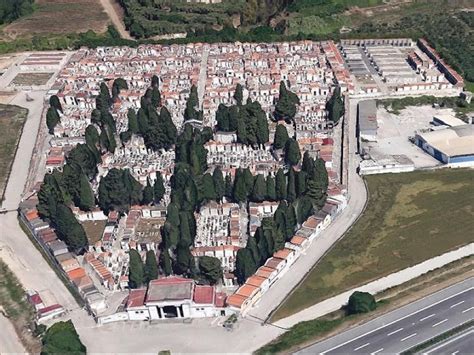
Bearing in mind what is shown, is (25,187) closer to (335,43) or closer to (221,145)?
(221,145)

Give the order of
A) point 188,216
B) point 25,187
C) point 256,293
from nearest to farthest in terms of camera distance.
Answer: point 256,293
point 188,216
point 25,187

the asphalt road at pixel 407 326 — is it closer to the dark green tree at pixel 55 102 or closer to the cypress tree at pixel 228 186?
the cypress tree at pixel 228 186

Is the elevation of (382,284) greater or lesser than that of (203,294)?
lesser

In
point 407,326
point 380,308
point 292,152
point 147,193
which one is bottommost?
point 407,326

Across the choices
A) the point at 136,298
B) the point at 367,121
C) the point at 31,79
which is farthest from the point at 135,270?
the point at 31,79

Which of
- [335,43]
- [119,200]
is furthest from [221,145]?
[335,43]

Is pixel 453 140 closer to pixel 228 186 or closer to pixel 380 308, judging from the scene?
pixel 228 186

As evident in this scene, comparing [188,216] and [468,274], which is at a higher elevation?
[188,216]
